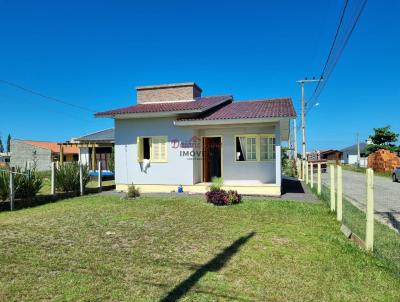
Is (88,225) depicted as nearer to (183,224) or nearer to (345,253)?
(183,224)

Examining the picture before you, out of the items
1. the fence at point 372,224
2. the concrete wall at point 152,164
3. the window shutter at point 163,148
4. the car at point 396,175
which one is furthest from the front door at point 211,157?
the car at point 396,175

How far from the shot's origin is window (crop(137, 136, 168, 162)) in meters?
14.5

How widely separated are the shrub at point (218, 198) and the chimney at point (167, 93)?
763 cm

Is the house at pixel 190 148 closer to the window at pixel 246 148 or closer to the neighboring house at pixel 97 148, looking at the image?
the window at pixel 246 148

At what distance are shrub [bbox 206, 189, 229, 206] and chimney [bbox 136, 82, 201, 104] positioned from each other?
7.63m

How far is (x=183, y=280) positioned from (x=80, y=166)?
11.1 metres

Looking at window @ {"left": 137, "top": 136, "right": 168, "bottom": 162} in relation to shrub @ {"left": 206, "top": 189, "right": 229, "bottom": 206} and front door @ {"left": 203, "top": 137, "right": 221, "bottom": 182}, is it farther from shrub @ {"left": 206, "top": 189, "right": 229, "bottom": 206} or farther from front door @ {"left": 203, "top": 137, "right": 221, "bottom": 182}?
shrub @ {"left": 206, "top": 189, "right": 229, "bottom": 206}

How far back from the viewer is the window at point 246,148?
46.6 ft

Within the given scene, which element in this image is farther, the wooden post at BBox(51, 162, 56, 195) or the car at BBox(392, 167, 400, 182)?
the car at BBox(392, 167, 400, 182)

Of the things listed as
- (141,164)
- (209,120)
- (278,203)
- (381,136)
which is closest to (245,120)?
(209,120)

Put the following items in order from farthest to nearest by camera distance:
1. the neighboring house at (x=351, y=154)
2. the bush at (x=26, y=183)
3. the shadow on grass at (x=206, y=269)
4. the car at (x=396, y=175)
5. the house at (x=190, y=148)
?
the neighboring house at (x=351, y=154) < the car at (x=396, y=175) < the house at (x=190, y=148) < the bush at (x=26, y=183) < the shadow on grass at (x=206, y=269)

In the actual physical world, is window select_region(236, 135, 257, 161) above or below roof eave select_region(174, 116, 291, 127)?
below

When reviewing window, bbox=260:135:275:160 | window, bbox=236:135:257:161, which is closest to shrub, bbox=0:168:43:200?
window, bbox=236:135:257:161

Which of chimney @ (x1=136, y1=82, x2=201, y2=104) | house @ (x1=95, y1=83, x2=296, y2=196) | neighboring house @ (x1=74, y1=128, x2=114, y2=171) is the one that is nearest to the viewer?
house @ (x1=95, y1=83, x2=296, y2=196)
